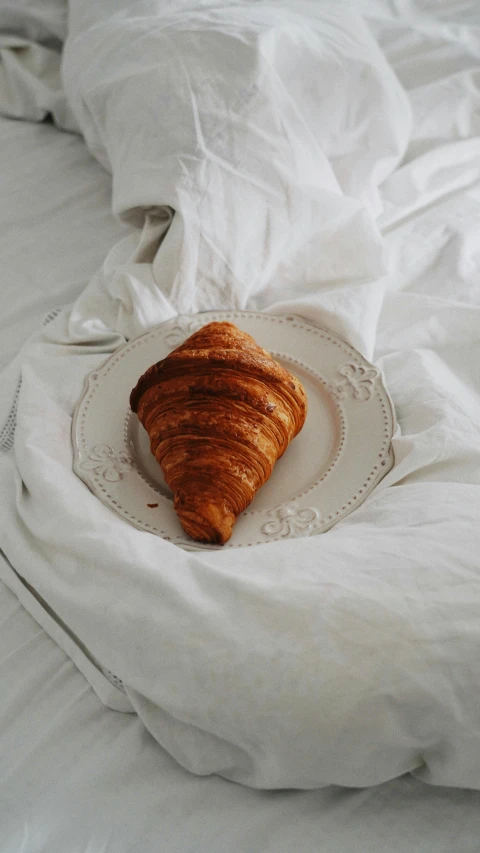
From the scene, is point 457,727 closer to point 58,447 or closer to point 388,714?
point 388,714

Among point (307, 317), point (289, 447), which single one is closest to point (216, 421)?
point (289, 447)

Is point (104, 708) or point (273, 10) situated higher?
point (273, 10)

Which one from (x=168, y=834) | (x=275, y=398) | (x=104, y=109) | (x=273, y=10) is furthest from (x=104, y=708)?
(x=273, y=10)

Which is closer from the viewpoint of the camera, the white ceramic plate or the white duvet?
the white duvet

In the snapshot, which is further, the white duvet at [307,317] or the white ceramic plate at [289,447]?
the white ceramic plate at [289,447]
